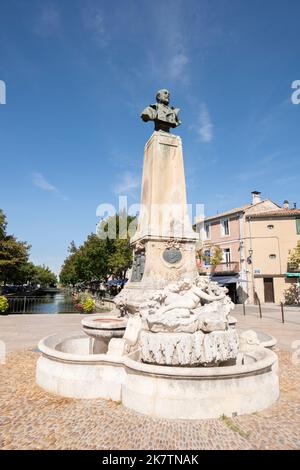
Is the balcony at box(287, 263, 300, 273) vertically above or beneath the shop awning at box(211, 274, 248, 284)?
above

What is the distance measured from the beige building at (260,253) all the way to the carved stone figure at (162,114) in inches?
858

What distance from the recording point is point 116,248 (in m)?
34.0

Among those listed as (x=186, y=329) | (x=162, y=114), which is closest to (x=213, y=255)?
(x=162, y=114)

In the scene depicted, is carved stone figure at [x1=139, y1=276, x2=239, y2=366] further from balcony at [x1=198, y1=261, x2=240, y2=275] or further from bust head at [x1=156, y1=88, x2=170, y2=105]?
balcony at [x1=198, y1=261, x2=240, y2=275]

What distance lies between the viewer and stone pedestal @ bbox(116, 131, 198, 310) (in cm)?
816

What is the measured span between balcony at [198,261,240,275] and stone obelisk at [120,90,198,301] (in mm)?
22348

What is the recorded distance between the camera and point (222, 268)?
32219 mm

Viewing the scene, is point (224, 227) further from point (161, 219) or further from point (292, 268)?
point (161, 219)

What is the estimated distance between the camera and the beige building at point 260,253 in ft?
94.9

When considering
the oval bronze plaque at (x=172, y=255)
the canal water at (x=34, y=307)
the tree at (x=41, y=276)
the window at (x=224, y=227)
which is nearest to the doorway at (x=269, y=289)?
the window at (x=224, y=227)

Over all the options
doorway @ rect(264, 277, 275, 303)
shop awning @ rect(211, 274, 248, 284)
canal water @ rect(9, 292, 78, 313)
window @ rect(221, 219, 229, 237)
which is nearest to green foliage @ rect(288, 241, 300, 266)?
doorway @ rect(264, 277, 275, 303)

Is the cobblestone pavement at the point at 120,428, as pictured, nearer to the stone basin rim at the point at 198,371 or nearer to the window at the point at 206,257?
the stone basin rim at the point at 198,371
